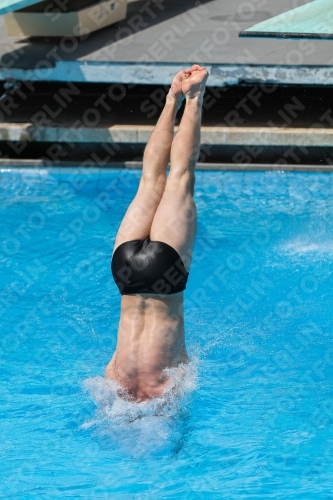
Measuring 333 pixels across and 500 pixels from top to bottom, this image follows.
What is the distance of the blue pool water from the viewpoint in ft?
13.8

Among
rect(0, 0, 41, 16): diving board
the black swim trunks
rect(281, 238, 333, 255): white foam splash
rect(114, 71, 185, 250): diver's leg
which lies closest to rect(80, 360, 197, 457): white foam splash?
the black swim trunks

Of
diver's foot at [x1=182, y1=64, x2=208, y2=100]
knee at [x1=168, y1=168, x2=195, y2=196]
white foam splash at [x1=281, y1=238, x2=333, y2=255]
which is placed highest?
diver's foot at [x1=182, y1=64, x2=208, y2=100]

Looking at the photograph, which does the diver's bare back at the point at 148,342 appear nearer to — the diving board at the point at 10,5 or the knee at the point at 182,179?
the knee at the point at 182,179

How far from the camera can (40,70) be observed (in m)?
8.15

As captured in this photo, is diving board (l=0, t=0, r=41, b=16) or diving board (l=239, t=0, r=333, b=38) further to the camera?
diving board (l=239, t=0, r=333, b=38)

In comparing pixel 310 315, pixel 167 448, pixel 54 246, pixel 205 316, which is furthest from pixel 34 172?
pixel 167 448

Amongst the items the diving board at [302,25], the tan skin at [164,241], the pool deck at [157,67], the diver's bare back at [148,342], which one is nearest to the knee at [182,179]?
the tan skin at [164,241]

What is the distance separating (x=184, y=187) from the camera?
166 inches

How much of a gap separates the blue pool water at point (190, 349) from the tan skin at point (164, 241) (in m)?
0.17

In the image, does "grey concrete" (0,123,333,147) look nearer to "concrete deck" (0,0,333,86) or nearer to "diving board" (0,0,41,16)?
"concrete deck" (0,0,333,86)

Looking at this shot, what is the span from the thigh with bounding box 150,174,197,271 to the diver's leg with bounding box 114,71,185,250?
0.12 m

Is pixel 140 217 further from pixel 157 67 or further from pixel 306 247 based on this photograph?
pixel 157 67

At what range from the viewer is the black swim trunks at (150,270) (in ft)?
13.1

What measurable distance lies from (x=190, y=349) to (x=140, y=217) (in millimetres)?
1467
